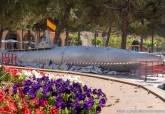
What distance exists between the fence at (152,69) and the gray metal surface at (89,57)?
0.29 meters

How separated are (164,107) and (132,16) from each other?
31.1 meters

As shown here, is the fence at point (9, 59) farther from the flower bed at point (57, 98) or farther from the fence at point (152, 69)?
the flower bed at point (57, 98)

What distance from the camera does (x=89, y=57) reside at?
1139 inches

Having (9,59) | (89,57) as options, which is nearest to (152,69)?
(89,57)

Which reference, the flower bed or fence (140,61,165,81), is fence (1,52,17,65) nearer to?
fence (140,61,165,81)

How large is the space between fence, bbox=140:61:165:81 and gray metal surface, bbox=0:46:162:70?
0.29 meters

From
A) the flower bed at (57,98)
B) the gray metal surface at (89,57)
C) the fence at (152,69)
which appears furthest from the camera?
the gray metal surface at (89,57)

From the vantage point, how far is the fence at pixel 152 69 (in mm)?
28466

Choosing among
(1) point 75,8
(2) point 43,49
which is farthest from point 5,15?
(2) point 43,49

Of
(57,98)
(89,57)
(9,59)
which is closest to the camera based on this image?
(57,98)

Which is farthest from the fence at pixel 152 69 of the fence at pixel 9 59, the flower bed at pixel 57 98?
the flower bed at pixel 57 98

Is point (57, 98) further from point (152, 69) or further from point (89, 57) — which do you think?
point (152, 69)

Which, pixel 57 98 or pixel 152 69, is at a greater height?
pixel 57 98

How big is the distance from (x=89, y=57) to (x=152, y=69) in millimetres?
3697
